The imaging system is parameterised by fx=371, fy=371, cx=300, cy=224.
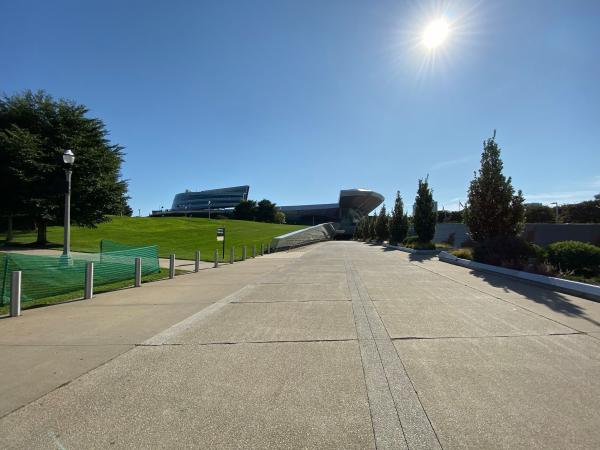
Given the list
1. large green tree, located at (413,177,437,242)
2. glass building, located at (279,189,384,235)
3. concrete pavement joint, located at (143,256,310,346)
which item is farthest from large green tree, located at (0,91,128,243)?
glass building, located at (279,189,384,235)

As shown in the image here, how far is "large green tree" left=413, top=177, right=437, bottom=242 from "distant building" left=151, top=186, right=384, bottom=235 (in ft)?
278

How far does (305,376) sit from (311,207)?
147685mm

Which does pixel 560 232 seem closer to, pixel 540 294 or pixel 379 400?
pixel 540 294

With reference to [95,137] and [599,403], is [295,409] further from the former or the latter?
[95,137]

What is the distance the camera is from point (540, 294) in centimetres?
941

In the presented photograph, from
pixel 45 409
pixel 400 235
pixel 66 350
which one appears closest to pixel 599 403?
pixel 45 409

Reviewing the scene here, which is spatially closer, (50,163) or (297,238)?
(50,163)

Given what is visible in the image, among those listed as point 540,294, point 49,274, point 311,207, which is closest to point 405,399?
point 540,294

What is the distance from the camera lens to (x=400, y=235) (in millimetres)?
39344

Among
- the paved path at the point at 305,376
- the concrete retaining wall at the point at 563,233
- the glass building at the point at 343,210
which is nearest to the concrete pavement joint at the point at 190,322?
the paved path at the point at 305,376

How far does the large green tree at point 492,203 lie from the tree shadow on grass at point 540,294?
5973 millimetres

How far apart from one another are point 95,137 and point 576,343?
3203 centimetres

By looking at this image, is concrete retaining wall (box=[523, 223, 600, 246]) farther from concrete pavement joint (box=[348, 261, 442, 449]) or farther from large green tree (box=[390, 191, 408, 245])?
concrete pavement joint (box=[348, 261, 442, 449])

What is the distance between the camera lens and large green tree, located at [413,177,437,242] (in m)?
31.1
